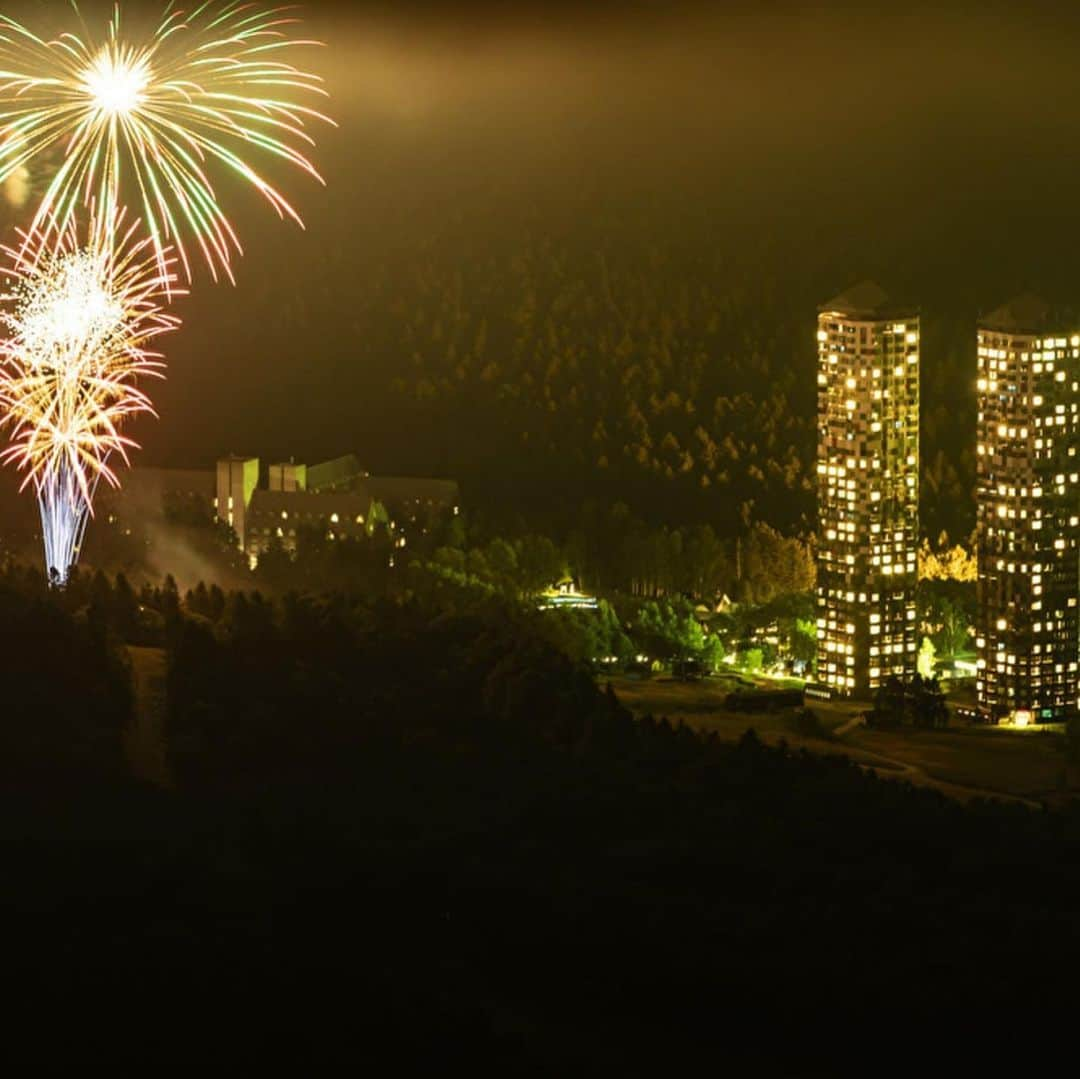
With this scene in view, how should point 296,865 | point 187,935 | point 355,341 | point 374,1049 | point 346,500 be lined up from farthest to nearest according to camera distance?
1. point 355,341
2. point 346,500
3. point 296,865
4. point 187,935
5. point 374,1049

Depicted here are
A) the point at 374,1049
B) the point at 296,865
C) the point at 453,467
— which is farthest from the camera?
the point at 453,467

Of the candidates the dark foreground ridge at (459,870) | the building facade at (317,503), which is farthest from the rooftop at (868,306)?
the building facade at (317,503)

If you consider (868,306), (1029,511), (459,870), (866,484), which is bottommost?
(459,870)

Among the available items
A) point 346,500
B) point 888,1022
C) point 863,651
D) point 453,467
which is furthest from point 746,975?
point 453,467

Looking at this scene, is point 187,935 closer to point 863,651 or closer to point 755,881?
point 755,881

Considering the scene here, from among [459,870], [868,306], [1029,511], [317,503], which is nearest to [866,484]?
[1029,511]

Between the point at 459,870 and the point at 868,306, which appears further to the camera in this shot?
the point at 868,306

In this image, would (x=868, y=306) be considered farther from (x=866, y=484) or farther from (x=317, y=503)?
(x=317, y=503)
